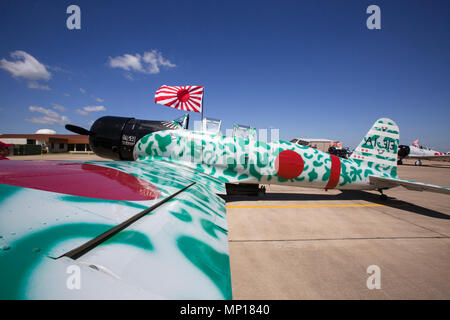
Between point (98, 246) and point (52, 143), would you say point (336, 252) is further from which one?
point (52, 143)

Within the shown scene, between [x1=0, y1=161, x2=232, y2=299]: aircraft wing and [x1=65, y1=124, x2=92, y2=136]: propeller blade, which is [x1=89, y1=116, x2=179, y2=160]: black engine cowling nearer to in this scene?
[x1=65, y1=124, x2=92, y2=136]: propeller blade

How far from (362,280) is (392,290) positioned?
0.26 meters

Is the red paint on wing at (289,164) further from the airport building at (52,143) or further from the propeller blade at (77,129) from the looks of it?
the airport building at (52,143)

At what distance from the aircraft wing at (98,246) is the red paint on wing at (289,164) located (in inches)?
140

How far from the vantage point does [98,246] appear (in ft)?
2.54

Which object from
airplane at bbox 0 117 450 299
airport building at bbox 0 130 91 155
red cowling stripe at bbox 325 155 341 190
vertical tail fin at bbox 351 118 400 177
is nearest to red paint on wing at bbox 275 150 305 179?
red cowling stripe at bbox 325 155 341 190

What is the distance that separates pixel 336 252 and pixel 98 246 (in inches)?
121

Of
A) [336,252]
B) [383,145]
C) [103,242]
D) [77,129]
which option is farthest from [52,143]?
[383,145]

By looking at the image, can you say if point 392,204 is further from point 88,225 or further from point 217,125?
point 88,225

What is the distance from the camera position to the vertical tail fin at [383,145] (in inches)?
198

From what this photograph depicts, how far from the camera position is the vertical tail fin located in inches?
198

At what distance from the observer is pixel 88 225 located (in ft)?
2.84

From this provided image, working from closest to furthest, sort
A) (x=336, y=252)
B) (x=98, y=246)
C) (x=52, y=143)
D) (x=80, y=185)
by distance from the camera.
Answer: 1. (x=98, y=246)
2. (x=80, y=185)
3. (x=336, y=252)
4. (x=52, y=143)
